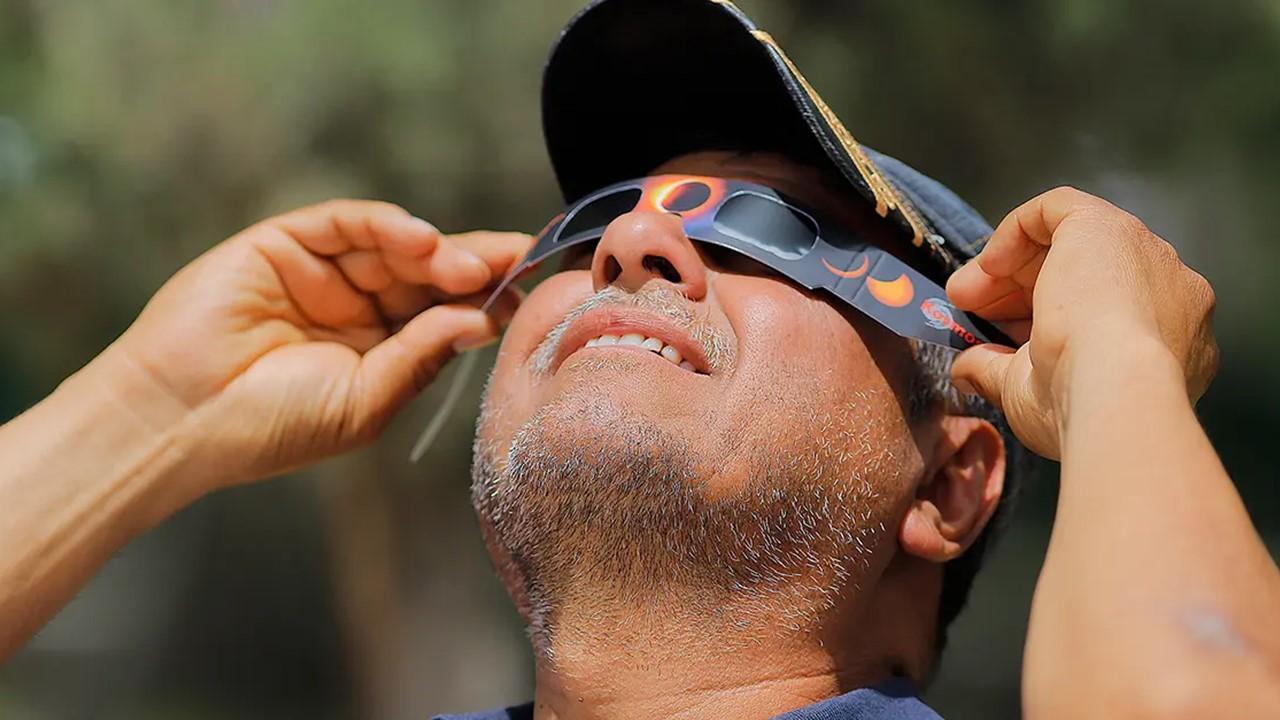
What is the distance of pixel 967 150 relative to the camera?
4.50 metres

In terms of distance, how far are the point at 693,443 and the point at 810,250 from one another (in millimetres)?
404

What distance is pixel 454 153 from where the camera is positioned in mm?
4918

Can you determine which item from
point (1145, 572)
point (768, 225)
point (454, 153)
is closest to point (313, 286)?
→ point (768, 225)

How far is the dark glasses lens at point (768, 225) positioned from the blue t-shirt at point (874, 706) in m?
0.68

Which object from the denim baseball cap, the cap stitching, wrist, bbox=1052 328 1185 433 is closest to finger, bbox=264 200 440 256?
the denim baseball cap

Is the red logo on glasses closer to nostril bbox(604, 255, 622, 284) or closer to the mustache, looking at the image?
the mustache

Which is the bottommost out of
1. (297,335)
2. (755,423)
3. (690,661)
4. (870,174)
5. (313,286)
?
(690,661)

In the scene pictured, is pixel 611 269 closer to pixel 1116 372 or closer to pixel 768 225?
pixel 768 225

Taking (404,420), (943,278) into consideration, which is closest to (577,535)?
(943,278)

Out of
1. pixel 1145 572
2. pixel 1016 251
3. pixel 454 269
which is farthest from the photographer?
pixel 454 269

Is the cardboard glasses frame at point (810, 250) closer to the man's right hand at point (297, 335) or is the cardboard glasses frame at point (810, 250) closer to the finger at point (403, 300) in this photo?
the man's right hand at point (297, 335)

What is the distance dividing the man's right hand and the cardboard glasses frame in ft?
1.40

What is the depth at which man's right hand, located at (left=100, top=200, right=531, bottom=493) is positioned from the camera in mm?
2459

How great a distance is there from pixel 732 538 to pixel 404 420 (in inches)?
167
